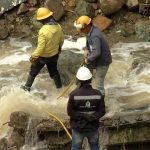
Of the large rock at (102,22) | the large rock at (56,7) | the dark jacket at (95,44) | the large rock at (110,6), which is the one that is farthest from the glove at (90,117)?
the large rock at (56,7)

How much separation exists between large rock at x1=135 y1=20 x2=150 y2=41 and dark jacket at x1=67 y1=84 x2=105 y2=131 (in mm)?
6051

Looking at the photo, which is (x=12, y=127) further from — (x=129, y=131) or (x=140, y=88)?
(x=140, y=88)

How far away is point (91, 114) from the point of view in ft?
22.9

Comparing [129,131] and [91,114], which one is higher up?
[91,114]

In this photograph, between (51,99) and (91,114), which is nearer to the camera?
(91,114)

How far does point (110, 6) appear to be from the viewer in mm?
13133

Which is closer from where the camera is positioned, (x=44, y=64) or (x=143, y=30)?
(x=44, y=64)

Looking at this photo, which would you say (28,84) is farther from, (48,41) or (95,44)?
(95,44)

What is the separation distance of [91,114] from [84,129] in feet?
0.93

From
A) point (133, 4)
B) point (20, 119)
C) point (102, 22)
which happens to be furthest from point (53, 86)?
point (133, 4)

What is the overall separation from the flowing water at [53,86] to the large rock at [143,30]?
0.68 ft

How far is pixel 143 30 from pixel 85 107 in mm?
6237

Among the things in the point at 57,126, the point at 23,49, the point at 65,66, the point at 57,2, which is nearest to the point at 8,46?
the point at 23,49

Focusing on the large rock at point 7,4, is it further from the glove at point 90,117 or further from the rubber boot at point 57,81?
the glove at point 90,117
